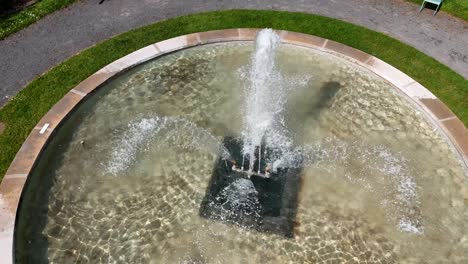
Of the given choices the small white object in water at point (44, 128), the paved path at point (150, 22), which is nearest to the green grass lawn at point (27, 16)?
the paved path at point (150, 22)

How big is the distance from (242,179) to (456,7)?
11.8m

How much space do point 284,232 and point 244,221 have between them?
1065mm

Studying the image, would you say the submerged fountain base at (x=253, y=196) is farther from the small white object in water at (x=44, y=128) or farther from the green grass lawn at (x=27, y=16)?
the green grass lawn at (x=27, y=16)

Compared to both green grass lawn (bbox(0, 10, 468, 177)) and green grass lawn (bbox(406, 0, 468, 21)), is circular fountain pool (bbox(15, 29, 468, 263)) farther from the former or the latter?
green grass lawn (bbox(406, 0, 468, 21))

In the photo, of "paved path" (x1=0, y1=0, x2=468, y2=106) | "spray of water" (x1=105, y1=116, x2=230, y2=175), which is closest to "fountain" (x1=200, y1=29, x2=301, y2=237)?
"spray of water" (x1=105, y1=116, x2=230, y2=175)

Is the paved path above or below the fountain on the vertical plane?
above

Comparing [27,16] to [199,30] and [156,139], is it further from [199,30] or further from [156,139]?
[156,139]

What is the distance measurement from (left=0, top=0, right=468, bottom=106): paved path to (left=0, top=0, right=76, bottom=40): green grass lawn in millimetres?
252

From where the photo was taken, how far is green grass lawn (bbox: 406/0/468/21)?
59.1 feet

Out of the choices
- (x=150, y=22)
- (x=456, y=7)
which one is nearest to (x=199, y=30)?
(x=150, y=22)

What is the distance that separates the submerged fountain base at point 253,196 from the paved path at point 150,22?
7383mm

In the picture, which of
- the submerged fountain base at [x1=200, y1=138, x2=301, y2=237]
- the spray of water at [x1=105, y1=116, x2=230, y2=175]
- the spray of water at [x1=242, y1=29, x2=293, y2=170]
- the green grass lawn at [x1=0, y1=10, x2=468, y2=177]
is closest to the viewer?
the submerged fountain base at [x1=200, y1=138, x2=301, y2=237]

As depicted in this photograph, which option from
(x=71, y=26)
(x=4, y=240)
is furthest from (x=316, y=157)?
(x=71, y=26)

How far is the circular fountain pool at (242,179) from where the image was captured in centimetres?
1157
